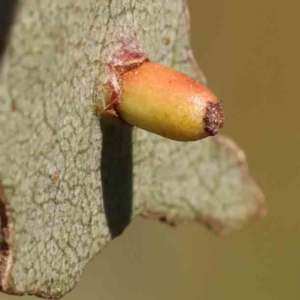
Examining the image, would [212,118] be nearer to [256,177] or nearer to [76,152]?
[76,152]

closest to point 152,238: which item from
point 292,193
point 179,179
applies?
point 292,193

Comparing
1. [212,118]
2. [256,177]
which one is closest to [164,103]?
[212,118]

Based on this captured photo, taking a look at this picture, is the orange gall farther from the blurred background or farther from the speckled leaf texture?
the blurred background

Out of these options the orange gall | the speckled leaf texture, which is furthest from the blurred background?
the orange gall

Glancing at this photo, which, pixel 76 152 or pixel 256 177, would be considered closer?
pixel 76 152

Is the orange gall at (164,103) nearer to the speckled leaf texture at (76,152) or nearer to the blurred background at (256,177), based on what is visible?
the speckled leaf texture at (76,152)

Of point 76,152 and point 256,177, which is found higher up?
point 76,152
